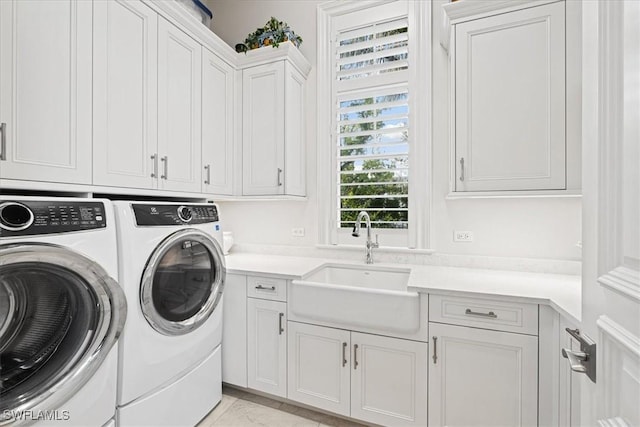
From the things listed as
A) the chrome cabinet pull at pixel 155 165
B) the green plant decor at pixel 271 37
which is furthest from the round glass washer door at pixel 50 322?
the green plant decor at pixel 271 37

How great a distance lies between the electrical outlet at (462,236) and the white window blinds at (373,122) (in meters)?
0.35

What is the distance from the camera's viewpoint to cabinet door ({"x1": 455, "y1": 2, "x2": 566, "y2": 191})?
159 cm

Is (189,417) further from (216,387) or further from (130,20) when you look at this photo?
(130,20)

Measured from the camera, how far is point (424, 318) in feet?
5.25

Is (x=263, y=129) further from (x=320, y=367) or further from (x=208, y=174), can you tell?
(x=320, y=367)

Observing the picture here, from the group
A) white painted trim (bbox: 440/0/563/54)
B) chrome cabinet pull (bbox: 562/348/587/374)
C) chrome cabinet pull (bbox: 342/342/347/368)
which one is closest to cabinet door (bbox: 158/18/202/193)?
chrome cabinet pull (bbox: 342/342/347/368)

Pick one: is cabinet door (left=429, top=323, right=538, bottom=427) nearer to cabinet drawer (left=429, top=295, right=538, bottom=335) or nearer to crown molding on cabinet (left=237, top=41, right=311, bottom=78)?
cabinet drawer (left=429, top=295, right=538, bottom=335)

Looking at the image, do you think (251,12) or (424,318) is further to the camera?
(251,12)

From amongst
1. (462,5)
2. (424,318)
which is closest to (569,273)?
(424,318)

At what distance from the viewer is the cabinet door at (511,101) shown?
159 cm

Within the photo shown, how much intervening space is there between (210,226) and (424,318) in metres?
1.34

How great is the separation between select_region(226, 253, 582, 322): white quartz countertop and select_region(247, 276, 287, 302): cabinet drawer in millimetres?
50

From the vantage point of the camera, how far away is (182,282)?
68.8 inches

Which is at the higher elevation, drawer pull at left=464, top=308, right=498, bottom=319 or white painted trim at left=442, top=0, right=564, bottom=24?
white painted trim at left=442, top=0, right=564, bottom=24
